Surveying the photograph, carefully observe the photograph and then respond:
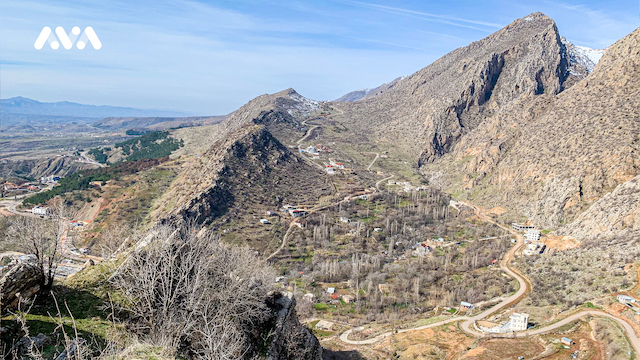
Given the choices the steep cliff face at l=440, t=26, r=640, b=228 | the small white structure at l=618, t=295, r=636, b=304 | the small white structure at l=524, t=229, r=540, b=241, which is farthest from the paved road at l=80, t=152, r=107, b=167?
the small white structure at l=618, t=295, r=636, b=304

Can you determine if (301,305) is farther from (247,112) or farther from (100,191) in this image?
(247,112)

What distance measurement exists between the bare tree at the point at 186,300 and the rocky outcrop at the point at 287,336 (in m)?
1.13

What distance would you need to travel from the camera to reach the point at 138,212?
216ft

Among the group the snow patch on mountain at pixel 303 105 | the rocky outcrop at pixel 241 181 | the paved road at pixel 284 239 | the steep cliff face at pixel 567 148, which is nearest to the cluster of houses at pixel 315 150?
the rocky outcrop at pixel 241 181

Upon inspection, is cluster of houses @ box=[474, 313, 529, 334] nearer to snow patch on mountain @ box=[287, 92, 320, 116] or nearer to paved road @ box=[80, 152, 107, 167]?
snow patch on mountain @ box=[287, 92, 320, 116]

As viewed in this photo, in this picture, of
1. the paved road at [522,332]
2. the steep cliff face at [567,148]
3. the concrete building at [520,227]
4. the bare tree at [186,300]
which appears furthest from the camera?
the concrete building at [520,227]

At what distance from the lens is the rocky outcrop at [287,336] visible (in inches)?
747

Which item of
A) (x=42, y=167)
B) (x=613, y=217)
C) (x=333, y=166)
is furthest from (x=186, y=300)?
(x=42, y=167)

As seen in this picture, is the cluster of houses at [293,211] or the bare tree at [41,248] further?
the cluster of houses at [293,211]

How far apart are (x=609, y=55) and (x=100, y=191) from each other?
115720 mm

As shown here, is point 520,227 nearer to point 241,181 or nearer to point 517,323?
point 517,323

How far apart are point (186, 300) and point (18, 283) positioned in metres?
5.40

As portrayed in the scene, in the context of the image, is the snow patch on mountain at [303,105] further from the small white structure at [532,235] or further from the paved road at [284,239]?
the small white structure at [532,235]

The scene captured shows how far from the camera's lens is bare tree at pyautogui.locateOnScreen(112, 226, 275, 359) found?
13.8 meters
